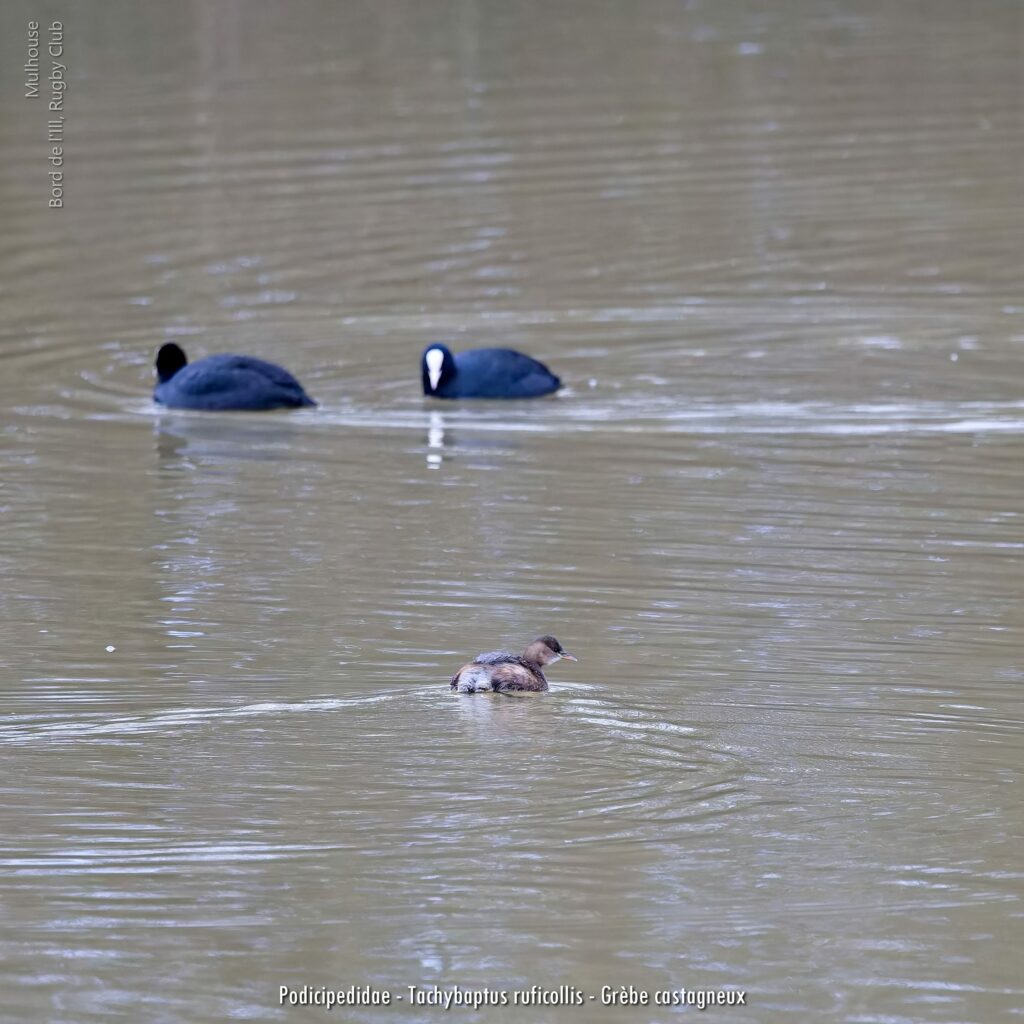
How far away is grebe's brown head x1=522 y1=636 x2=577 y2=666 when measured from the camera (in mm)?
8320

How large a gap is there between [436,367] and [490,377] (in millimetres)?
351

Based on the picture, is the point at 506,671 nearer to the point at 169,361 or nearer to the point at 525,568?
the point at 525,568

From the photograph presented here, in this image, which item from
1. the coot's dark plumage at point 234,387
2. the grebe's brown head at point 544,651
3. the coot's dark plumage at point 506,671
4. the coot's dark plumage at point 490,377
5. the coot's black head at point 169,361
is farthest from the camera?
the coot's black head at point 169,361

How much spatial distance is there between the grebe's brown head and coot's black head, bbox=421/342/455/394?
6125mm

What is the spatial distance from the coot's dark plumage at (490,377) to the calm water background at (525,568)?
0.45 feet

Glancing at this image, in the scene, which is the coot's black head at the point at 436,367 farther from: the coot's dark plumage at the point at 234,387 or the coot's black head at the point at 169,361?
the coot's black head at the point at 169,361

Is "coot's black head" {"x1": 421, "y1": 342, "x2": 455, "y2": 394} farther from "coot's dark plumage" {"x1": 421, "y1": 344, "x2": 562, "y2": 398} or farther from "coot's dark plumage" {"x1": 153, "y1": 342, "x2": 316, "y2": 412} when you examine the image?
"coot's dark plumage" {"x1": 153, "y1": 342, "x2": 316, "y2": 412}

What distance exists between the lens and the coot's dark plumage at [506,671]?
8.09m

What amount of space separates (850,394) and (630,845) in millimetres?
7978

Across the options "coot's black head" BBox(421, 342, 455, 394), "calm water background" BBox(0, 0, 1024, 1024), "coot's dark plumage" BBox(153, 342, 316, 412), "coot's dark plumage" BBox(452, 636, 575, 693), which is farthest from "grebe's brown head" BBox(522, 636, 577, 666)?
"coot's dark plumage" BBox(153, 342, 316, 412)

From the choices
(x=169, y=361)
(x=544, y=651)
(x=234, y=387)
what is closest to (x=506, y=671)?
(x=544, y=651)

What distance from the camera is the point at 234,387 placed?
47.4 ft

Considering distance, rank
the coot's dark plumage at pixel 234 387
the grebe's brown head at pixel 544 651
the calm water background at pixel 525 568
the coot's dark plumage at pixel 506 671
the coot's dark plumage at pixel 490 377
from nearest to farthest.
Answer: the calm water background at pixel 525 568 < the coot's dark plumage at pixel 506 671 < the grebe's brown head at pixel 544 651 < the coot's dark plumage at pixel 234 387 < the coot's dark plumage at pixel 490 377

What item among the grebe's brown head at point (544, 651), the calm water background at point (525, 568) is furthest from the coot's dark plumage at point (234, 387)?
the grebe's brown head at point (544, 651)
